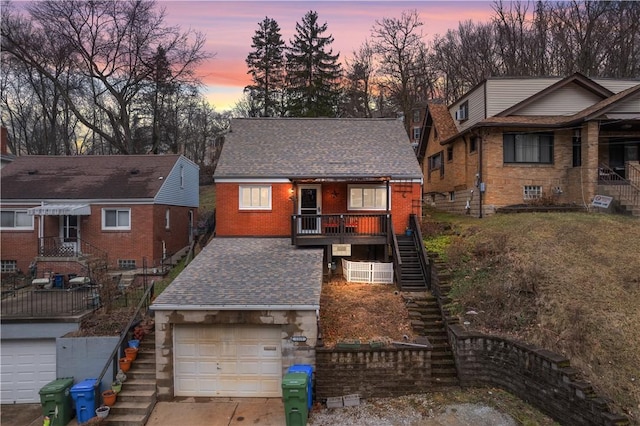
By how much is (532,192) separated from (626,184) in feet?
12.9

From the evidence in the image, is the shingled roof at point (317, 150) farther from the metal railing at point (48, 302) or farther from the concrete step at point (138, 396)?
the concrete step at point (138, 396)

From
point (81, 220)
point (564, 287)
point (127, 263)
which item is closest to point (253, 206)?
point (127, 263)

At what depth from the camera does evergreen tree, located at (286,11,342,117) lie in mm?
36406

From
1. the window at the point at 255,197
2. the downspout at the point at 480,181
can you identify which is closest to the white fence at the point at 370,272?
the window at the point at 255,197

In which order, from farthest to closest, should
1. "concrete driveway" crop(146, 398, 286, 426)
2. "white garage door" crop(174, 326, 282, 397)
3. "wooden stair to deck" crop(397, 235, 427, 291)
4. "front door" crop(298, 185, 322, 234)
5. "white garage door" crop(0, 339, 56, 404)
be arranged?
"front door" crop(298, 185, 322, 234), "wooden stair to deck" crop(397, 235, 427, 291), "white garage door" crop(0, 339, 56, 404), "white garage door" crop(174, 326, 282, 397), "concrete driveway" crop(146, 398, 286, 426)

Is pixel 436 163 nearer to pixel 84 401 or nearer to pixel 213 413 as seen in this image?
pixel 213 413

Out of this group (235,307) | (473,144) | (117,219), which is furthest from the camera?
(473,144)

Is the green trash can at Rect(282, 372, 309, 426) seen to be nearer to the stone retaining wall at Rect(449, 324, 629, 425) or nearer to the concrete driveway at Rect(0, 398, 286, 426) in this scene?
the concrete driveway at Rect(0, 398, 286, 426)

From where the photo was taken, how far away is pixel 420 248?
15.7 metres

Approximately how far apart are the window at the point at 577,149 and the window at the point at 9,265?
94.8 ft

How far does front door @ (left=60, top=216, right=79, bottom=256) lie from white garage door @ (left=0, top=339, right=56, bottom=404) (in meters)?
6.99

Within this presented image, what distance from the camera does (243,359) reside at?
10.6 m

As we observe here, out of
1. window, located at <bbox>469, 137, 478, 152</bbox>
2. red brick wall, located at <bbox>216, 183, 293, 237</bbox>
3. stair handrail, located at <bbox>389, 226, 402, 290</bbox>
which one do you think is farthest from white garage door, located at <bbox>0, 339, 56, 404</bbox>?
window, located at <bbox>469, 137, 478, 152</bbox>

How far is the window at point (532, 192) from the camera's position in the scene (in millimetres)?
19688
